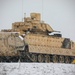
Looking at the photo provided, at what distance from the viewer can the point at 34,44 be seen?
2520 cm

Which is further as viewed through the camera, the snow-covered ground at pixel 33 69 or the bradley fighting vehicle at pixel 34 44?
the bradley fighting vehicle at pixel 34 44

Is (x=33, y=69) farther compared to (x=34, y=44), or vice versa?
(x=34, y=44)

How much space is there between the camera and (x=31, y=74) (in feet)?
60.1

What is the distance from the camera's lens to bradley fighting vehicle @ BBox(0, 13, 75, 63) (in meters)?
24.7

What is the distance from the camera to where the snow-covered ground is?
1811 centimetres

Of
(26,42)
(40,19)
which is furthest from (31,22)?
(26,42)

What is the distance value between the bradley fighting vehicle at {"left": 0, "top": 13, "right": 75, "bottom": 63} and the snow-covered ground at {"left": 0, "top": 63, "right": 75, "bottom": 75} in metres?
4.20

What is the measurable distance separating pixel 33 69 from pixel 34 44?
6.37 meters

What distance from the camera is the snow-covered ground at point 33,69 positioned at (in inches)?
713

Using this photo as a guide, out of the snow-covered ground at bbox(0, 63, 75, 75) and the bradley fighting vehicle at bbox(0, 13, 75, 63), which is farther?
the bradley fighting vehicle at bbox(0, 13, 75, 63)

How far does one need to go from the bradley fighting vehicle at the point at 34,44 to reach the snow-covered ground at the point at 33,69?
420 cm

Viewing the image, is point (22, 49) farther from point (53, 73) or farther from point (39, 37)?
point (53, 73)

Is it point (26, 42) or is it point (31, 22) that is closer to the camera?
point (26, 42)

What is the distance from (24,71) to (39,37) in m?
7.36
